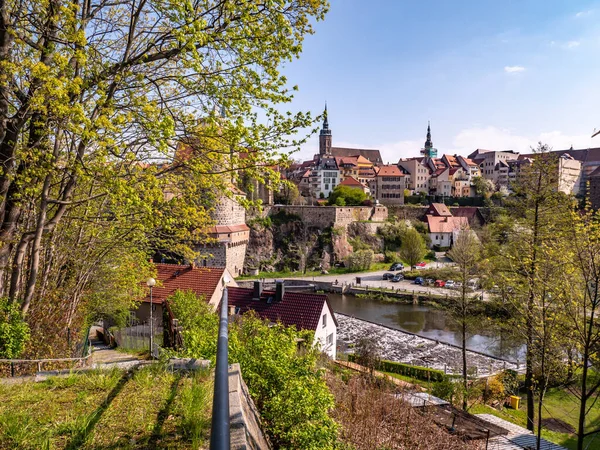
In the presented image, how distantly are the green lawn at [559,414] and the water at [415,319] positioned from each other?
5.11 meters

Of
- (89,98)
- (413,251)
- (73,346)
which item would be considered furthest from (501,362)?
(413,251)

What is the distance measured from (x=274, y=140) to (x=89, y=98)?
2984mm

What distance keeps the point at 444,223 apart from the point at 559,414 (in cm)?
4632

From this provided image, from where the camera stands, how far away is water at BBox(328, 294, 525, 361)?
2538 cm

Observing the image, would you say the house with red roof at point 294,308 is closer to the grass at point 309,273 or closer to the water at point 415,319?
the water at point 415,319

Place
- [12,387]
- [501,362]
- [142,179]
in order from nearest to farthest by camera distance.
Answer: [12,387]
[142,179]
[501,362]

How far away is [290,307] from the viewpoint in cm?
1966

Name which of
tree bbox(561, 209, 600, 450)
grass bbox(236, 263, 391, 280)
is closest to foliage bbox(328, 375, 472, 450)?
tree bbox(561, 209, 600, 450)

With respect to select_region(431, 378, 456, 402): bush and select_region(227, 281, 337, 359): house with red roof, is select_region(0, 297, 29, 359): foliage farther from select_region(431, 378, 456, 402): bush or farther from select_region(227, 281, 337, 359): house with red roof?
select_region(227, 281, 337, 359): house with red roof

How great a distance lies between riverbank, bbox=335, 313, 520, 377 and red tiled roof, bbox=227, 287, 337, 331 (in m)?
3.72

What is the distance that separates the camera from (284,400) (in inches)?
168

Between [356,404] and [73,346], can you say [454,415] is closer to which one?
[356,404]

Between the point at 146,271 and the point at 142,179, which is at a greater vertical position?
the point at 142,179

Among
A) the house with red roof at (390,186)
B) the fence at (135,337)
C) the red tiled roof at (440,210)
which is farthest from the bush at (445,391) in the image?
the house with red roof at (390,186)
